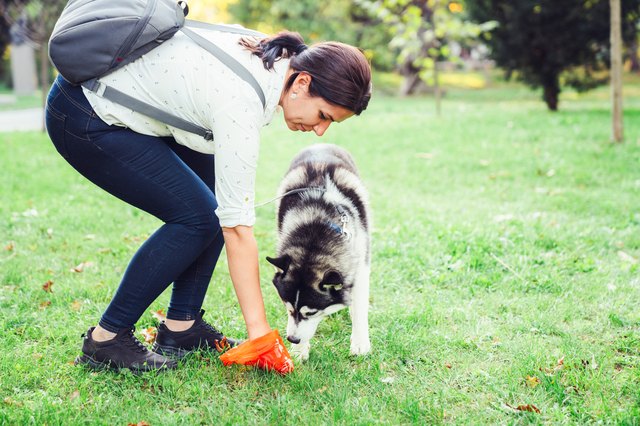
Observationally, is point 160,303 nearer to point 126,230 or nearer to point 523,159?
point 126,230

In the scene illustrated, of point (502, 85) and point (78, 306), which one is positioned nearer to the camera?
point (78, 306)

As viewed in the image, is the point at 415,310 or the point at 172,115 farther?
the point at 415,310

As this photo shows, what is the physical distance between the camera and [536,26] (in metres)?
13.3

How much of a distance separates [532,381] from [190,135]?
196cm

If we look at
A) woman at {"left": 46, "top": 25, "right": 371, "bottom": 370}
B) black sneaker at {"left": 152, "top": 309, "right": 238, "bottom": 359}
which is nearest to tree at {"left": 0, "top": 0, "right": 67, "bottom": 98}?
black sneaker at {"left": 152, "top": 309, "right": 238, "bottom": 359}

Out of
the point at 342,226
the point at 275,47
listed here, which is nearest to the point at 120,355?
the point at 342,226

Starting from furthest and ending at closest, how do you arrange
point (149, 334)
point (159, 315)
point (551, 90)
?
point (551, 90) < point (159, 315) < point (149, 334)

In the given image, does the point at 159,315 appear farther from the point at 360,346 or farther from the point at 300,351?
the point at 360,346

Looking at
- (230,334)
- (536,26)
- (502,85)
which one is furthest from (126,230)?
(502,85)

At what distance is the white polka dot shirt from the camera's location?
2.37m

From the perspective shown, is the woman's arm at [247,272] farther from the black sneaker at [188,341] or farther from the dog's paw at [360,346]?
the dog's paw at [360,346]

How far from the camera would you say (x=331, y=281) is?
2.99m

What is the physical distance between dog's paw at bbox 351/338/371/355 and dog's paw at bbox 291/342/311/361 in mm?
255

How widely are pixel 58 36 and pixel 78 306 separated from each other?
192cm
